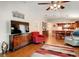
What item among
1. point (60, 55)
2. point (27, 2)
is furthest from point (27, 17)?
point (60, 55)

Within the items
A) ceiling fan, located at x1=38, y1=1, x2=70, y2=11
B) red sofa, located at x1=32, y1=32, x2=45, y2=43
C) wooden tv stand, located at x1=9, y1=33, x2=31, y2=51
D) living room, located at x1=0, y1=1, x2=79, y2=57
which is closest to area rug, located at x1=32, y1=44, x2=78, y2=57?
living room, located at x1=0, y1=1, x2=79, y2=57

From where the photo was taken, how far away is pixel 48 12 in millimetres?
3174

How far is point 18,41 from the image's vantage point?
3.59 metres

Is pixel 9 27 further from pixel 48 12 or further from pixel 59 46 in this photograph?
pixel 59 46

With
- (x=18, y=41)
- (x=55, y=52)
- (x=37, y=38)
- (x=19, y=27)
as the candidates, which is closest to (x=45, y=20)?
(x=37, y=38)

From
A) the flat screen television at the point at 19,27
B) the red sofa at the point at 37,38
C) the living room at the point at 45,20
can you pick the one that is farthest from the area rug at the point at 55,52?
the flat screen television at the point at 19,27

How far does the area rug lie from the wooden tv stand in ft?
1.17

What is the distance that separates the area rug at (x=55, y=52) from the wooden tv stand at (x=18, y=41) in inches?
14.0

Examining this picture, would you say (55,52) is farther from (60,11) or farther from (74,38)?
(60,11)

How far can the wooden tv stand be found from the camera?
3290mm

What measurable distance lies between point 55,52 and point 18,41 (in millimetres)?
939

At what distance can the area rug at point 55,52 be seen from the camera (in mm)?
3184

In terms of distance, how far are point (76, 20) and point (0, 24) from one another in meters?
1.62

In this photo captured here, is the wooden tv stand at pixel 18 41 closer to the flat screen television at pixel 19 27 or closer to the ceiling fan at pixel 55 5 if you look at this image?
the flat screen television at pixel 19 27
